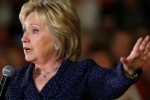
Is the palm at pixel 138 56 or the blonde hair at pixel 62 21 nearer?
the palm at pixel 138 56

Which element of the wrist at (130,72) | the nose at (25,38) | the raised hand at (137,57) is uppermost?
the raised hand at (137,57)

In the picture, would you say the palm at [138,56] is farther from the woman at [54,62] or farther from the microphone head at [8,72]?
the microphone head at [8,72]

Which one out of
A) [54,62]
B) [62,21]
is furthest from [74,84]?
[62,21]

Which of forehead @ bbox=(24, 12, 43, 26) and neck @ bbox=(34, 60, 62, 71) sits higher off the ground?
forehead @ bbox=(24, 12, 43, 26)

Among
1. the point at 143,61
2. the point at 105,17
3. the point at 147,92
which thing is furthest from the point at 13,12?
the point at 143,61

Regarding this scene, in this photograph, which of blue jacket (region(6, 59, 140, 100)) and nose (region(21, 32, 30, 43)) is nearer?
blue jacket (region(6, 59, 140, 100))

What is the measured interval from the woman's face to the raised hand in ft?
1.52

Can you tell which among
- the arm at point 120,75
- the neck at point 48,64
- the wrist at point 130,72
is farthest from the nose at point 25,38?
the wrist at point 130,72

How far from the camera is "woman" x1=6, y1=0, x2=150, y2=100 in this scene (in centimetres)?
281

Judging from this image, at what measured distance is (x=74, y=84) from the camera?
2818 millimetres

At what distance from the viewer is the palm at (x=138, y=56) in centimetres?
254

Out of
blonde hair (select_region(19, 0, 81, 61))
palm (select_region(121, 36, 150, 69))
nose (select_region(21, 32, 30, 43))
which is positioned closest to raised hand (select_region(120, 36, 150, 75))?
palm (select_region(121, 36, 150, 69))

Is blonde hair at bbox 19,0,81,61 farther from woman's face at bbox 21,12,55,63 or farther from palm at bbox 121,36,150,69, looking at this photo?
palm at bbox 121,36,150,69

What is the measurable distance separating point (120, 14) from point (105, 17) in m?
0.17
